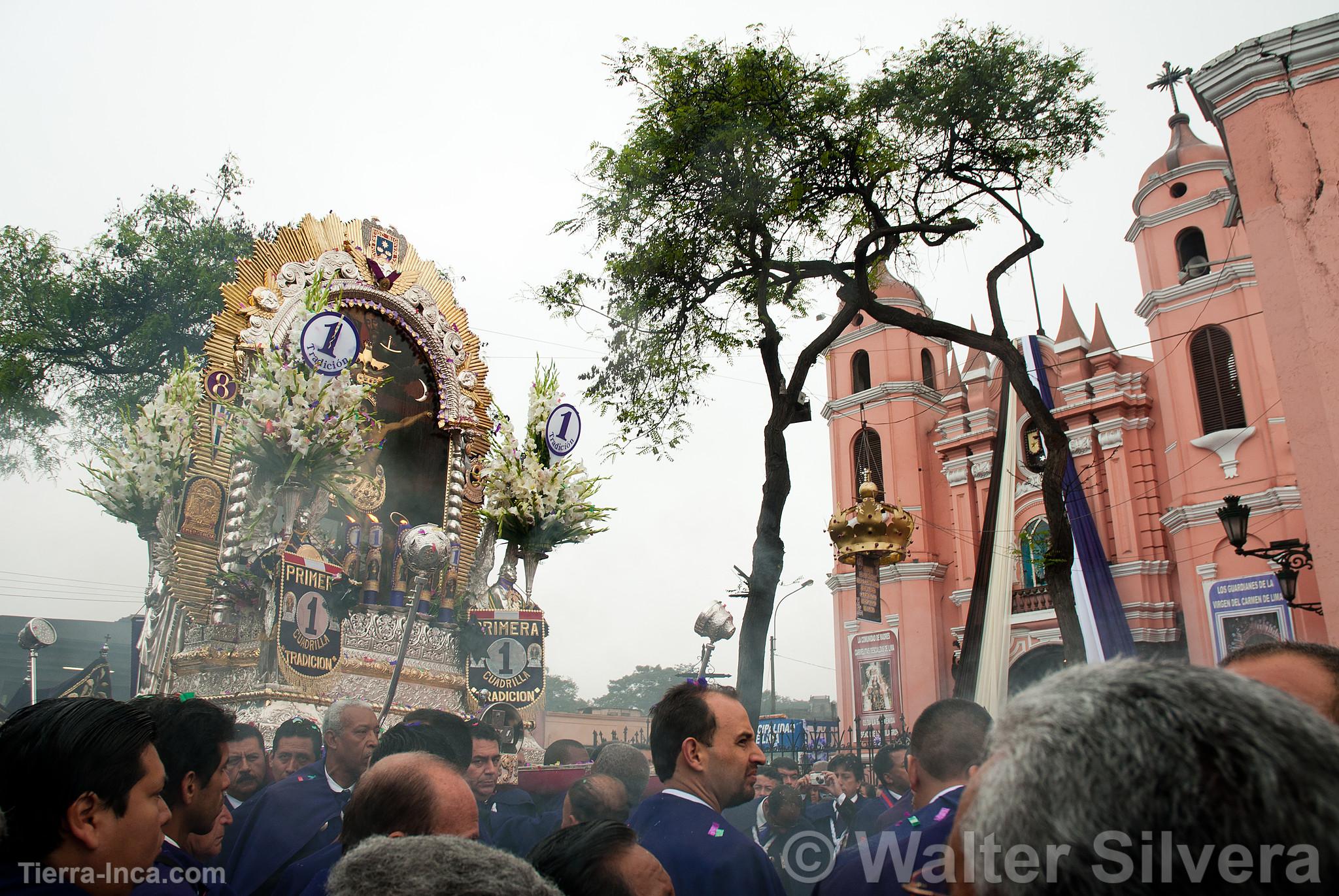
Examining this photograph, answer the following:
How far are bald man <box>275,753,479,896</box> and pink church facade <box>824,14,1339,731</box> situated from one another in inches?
562

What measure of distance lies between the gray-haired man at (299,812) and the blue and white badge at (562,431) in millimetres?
6717

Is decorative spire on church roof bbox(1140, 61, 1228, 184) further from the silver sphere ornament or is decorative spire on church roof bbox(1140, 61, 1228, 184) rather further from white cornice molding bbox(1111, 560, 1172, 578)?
the silver sphere ornament

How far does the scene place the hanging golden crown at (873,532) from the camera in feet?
40.8

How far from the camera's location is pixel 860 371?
2900cm

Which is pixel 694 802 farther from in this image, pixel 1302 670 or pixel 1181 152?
pixel 1181 152

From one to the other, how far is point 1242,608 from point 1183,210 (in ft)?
32.6

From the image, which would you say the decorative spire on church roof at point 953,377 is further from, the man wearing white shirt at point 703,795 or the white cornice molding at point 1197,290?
the man wearing white shirt at point 703,795

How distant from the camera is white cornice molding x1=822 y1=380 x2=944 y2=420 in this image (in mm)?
27750

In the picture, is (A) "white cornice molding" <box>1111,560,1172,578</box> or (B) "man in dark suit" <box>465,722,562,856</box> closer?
(B) "man in dark suit" <box>465,722,562,856</box>

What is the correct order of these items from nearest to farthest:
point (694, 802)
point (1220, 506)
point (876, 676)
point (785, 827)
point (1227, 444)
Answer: point (694, 802), point (785, 827), point (1220, 506), point (1227, 444), point (876, 676)

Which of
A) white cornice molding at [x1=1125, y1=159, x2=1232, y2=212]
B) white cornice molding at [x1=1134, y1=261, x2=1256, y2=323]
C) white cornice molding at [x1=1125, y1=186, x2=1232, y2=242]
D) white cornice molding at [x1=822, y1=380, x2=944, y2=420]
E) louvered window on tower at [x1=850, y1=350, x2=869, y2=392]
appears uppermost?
white cornice molding at [x1=1125, y1=159, x2=1232, y2=212]

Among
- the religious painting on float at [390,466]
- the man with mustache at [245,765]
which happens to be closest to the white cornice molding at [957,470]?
the religious painting on float at [390,466]

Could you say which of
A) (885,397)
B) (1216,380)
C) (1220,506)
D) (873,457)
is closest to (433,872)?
(1220,506)

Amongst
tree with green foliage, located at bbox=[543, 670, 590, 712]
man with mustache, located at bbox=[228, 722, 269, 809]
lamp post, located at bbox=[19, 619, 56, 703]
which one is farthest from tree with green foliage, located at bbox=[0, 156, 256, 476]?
tree with green foliage, located at bbox=[543, 670, 590, 712]
